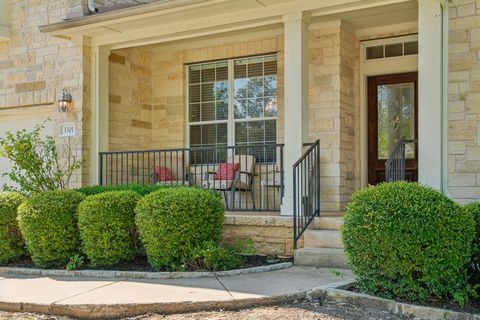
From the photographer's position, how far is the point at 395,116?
8.16 meters

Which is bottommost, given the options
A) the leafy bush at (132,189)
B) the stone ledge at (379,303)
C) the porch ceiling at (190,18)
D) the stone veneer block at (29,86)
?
the stone ledge at (379,303)

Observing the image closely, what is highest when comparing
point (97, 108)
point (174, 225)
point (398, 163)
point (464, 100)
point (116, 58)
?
point (116, 58)

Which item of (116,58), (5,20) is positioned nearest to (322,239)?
(116,58)

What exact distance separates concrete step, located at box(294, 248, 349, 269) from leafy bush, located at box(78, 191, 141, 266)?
78.6 inches

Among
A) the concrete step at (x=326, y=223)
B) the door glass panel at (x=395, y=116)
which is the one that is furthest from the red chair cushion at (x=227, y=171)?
the door glass panel at (x=395, y=116)

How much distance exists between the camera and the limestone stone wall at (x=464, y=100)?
248 inches

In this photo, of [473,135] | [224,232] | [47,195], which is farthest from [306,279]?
[47,195]

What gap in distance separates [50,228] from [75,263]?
1.70 feet

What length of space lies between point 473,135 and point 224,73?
4.46m

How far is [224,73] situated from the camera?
9.30 m

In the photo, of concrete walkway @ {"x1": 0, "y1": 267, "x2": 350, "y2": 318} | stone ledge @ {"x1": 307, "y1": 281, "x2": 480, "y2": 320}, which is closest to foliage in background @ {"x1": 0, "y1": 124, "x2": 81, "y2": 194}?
concrete walkway @ {"x1": 0, "y1": 267, "x2": 350, "y2": 318}

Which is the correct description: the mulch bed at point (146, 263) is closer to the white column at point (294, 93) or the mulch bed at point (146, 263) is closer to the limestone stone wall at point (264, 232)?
the limestone stone wall at point (264, 232)

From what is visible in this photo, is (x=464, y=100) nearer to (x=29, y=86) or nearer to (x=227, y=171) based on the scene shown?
(x=227, y=171)

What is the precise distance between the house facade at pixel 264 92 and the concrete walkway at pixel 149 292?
87 cm
